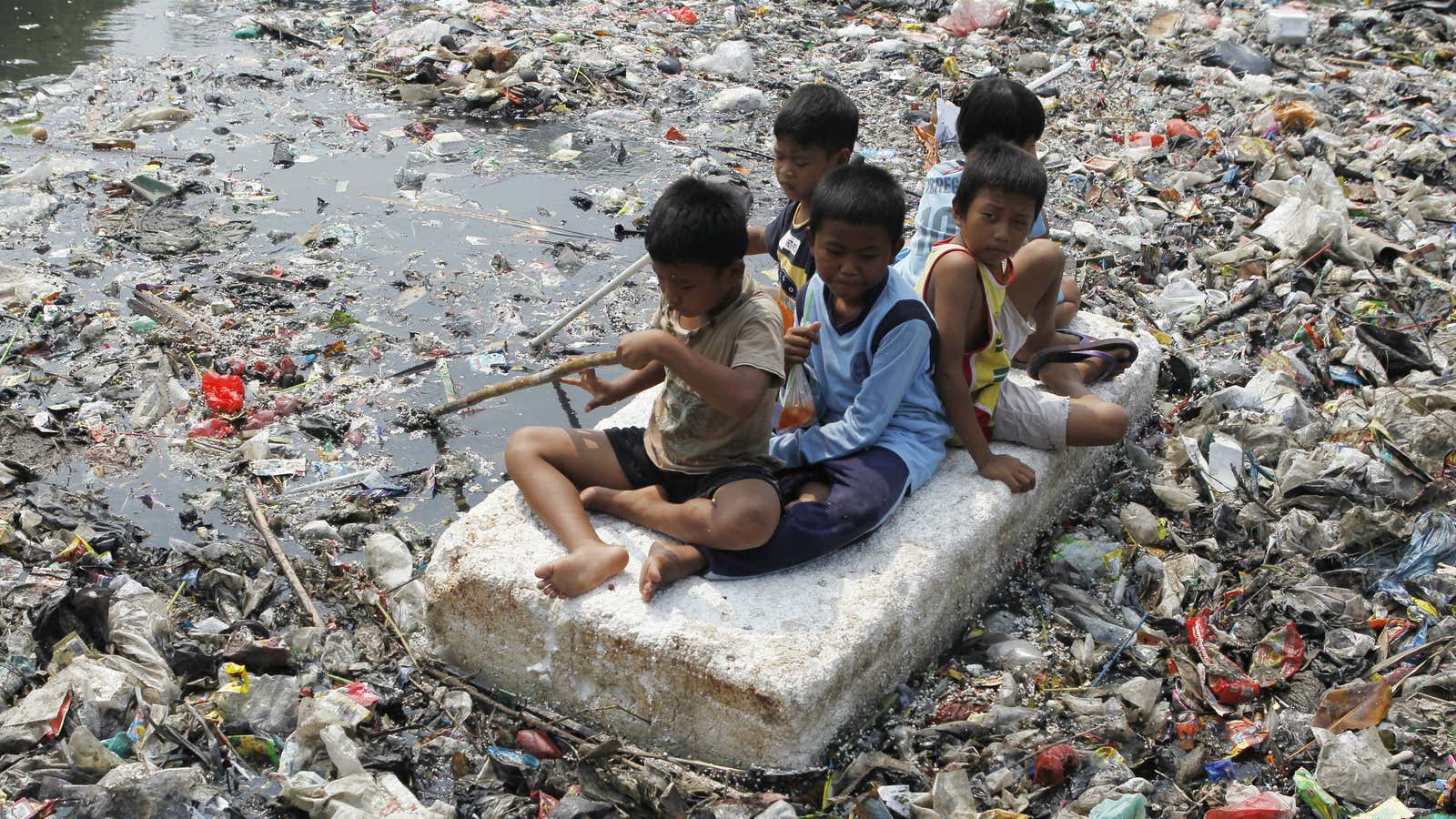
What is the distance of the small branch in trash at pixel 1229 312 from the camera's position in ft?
15.8

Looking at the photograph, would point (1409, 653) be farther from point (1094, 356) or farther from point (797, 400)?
point (797, 400)

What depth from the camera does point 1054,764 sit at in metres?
2.52

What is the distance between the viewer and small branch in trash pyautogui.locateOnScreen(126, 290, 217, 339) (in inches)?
174

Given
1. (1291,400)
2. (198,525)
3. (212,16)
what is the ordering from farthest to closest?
1. (212,16)
2. (1291,400)
3. (198,525)

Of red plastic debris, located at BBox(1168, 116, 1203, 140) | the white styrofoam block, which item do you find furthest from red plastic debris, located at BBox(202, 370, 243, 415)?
red plastic debris, located at BBox(1168, 116, 1203, 140)

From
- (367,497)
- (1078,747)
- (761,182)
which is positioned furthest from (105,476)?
(761,182)

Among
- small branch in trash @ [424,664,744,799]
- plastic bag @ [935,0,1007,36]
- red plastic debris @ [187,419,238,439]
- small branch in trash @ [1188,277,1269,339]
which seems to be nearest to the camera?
small branch in trash @ [424,664,744,799]

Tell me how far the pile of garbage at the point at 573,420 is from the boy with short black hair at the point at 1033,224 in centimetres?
57

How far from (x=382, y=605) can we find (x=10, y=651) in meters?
0.85

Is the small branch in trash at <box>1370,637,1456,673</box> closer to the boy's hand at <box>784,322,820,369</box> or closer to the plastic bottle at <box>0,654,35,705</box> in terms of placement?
the boy's hand at <box>784,322,820,369</box>

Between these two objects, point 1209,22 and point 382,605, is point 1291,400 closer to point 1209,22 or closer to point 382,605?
point 382,605

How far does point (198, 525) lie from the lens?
343 cm

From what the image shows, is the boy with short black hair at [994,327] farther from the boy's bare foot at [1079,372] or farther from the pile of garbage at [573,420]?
the pile of garbage at [573,420]

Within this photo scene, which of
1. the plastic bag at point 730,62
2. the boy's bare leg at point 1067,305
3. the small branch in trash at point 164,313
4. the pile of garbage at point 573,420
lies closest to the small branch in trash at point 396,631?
the pile of garbage at point 573,420
